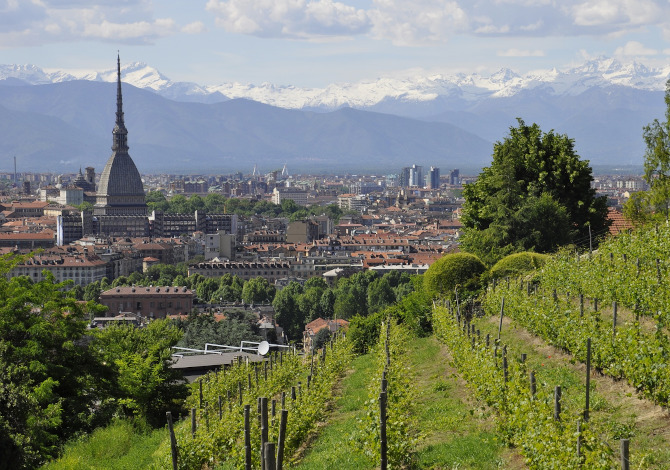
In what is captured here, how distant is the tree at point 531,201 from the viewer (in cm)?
3059

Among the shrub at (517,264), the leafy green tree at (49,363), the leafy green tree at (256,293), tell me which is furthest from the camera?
the leafy green tree at (256,293)

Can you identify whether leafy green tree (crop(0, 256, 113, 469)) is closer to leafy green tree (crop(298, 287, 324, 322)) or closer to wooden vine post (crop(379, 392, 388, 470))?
wooden vine post (crop(379, 392, 388, 470))

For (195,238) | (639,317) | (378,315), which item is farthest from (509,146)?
(195,238)

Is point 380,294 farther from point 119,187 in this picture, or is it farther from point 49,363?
point 119,187

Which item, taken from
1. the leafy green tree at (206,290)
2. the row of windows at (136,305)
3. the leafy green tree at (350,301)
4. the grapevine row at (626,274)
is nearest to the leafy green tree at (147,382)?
the grapevine row at (626,274)

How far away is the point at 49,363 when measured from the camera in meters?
19.1

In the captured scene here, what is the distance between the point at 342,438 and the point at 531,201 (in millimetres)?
18964

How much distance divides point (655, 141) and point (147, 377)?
17.0 m

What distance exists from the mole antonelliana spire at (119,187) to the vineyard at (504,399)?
525 ft

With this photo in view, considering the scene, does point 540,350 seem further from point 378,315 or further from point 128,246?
point 128,246

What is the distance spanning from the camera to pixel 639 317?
599 inches

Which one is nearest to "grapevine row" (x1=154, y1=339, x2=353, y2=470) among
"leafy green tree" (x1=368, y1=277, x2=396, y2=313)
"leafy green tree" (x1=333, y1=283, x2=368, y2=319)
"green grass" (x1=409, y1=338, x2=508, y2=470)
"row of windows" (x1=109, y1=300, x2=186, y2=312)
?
"green grass" (x1=409, y1=338, x2=508, y2=470)

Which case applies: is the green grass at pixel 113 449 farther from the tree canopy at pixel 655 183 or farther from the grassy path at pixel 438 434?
the tree canopy at pixel 655 183

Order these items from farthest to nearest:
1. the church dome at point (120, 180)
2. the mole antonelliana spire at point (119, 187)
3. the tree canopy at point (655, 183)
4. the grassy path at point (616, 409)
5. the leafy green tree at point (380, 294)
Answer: the church dome at point (120, 180), the mole antonelliana spire at point (119, 187), the leafy green tree at point (380, 294), the tree canopy at point (655, 183), the grassy path at point (616, 409)
